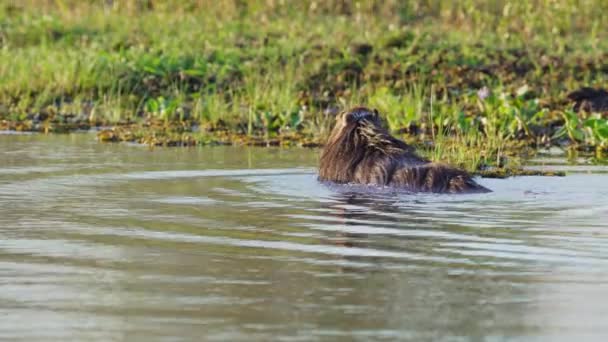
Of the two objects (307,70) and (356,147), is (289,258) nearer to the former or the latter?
(356,147)

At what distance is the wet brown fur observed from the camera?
9.48 m

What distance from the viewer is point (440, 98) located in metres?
16.3

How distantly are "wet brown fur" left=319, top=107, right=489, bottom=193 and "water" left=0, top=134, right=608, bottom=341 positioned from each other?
6.1 inches

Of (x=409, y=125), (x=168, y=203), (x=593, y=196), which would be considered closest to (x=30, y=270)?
(x=168, y=203)

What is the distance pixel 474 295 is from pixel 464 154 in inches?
220

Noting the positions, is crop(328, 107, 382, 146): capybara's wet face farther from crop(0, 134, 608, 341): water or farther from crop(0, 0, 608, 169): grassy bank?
crop(0, 0, 608, 169): grassy bank

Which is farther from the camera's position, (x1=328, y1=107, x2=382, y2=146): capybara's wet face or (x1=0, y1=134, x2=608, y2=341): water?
(x1=328, y1=107, x2=382, y2=146): capybara's wet face

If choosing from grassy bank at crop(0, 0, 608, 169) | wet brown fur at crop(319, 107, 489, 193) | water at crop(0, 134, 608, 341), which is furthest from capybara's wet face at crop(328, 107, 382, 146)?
grassy bank at crop(0, 0, 608, 169)

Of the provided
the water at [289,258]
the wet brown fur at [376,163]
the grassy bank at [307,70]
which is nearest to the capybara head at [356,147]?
the wet brown fur at [376,163]

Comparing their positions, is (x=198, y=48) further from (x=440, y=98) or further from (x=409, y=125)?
(x=409, y=125)

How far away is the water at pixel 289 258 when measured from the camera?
5316mm

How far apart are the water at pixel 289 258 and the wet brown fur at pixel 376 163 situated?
155mm

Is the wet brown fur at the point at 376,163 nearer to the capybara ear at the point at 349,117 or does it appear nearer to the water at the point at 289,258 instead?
the capybara ear at the point at 349,117

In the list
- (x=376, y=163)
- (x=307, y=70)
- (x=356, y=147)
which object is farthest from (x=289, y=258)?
(x=307, y=70)
